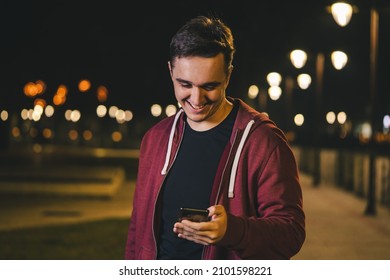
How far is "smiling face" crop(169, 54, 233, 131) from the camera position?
3215mm

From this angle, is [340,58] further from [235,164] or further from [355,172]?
[235,164]

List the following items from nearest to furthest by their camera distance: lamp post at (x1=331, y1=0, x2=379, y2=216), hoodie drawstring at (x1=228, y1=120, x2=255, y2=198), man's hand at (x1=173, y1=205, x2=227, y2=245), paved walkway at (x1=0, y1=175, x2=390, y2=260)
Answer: man's hand at (x1=173, y1=205, x2=227, y2=245)
hoodie drawstring at (x1=228, y1=120, x2=255, y2=198)
paved walkway at (x1=0, y1=175, x2=390, y2=260)
lamp post at (x1=331, y1=0, x2=379, y2=216)

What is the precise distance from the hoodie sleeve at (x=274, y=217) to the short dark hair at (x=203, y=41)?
435 mm

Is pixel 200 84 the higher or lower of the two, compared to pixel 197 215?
higher

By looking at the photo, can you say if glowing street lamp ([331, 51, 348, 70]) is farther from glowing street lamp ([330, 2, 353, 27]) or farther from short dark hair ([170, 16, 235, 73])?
short dark hair ([170, 16, 235, 73])

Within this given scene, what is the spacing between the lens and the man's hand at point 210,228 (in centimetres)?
280

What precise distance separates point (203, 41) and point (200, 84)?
0.56 ft

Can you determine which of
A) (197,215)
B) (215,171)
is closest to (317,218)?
(215,171)

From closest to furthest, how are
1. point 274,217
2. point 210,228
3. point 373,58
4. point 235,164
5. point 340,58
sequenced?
point 210,228 → point 274,217 → point 235,164 → point 373,58 → point 340,58

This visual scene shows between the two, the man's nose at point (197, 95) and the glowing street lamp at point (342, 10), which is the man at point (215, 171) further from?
the glowing street lamp at point (342, 10)

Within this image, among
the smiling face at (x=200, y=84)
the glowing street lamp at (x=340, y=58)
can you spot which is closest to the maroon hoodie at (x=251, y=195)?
the smiling face at (x=200, y=84)

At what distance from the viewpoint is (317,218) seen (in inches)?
632

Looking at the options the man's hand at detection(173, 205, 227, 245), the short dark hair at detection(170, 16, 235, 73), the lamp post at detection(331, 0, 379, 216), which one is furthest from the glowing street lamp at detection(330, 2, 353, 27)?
the man's hand at detection(173, 205, 227, 245)
